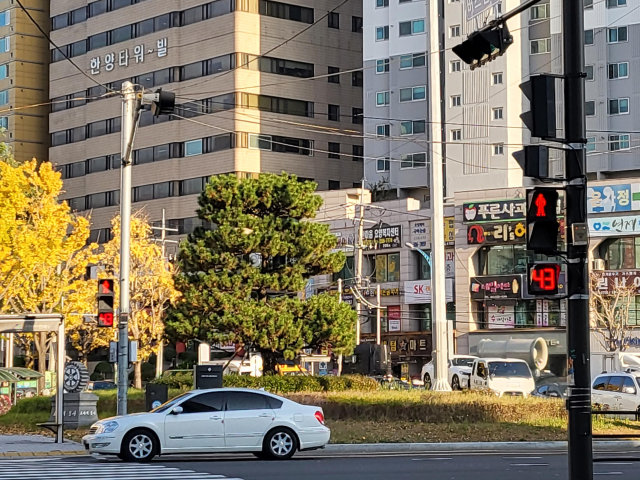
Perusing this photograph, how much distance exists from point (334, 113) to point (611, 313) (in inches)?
1358

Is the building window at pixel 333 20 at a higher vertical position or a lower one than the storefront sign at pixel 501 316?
higher

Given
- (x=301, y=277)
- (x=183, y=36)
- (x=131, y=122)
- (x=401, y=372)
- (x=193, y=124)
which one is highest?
(x=183, y=36)

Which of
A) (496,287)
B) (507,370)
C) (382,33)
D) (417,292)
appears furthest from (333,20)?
(507,370)

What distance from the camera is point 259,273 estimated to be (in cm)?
3534

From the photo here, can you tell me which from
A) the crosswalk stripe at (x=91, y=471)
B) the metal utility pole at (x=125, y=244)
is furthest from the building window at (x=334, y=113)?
the crosswalk stripe at (x=91, y=471)

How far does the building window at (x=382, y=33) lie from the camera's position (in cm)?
8406

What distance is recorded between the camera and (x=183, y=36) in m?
87.8

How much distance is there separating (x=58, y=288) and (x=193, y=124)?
38.3 m

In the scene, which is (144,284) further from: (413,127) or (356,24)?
(356,24)

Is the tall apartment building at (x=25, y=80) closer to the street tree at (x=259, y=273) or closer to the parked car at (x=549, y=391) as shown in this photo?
the parked car at (x=549, y=391)

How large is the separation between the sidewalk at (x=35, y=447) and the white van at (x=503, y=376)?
18.3 meters

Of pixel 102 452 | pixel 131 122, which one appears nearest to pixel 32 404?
pixel 131 122

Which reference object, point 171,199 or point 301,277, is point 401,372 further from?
point 301,277

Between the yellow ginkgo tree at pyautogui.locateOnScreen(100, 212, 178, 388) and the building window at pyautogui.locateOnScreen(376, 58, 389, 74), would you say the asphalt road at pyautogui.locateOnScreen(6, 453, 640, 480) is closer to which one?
the yellow ginkgo tree at pyautogui.locateOnScreen(100, 212, 178, 388)
